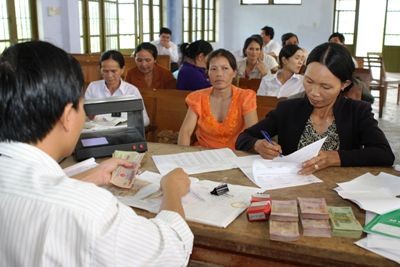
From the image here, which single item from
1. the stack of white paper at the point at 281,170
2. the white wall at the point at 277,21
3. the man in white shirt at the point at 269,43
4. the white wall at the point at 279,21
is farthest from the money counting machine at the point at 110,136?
the white wall at the point at 279,21

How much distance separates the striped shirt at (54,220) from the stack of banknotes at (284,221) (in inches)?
17.0

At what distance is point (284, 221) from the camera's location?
125 centimetres

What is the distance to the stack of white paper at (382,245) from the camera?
3.65 feet

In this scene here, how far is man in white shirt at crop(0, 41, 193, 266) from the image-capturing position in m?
0.82

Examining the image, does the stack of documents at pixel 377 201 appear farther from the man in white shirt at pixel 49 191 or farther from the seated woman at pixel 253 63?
the seated woman at pixel 253 63

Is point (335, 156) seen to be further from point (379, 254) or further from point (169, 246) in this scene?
point (169, 246)

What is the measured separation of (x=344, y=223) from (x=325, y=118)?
0.96 m

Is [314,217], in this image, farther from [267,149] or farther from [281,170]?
[267,149]

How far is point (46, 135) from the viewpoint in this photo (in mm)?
901

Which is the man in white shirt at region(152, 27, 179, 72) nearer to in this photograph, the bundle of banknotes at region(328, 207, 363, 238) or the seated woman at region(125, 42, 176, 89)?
the seated woman at region(125, 42, 176, 89)

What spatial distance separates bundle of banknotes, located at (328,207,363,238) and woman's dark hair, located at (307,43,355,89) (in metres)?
0.84

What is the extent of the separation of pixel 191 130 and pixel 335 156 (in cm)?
116

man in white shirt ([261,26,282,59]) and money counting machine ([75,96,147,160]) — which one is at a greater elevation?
man in white shirt ([261,26,282,59])

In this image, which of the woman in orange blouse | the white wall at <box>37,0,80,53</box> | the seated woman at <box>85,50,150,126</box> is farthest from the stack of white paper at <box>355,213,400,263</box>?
the white wall at <box>37,0,80,53</box>
